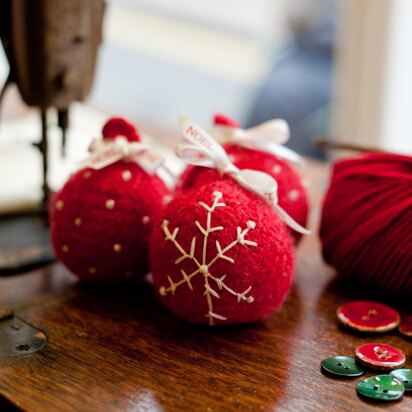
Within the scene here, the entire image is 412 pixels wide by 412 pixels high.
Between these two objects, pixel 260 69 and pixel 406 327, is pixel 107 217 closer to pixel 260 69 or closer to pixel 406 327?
pixel 406 327

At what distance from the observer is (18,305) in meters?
0.66

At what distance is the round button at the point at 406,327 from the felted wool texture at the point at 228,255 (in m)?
0.10

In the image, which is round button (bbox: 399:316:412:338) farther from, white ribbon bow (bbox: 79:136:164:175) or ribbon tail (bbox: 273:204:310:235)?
white ribbon bow (bbox: 79:136:164:175)

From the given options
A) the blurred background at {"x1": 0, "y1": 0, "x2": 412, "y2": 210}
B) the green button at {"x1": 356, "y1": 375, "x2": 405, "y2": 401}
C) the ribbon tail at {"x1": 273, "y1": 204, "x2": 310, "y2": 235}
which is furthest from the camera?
the blurred background at {"x1": 0, "y1": 0, "x2": 412, "y2": 210}

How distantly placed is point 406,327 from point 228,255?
16cm

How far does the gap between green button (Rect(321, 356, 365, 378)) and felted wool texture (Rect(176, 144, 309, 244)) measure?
0.15m

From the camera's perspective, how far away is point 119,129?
2.16 ft

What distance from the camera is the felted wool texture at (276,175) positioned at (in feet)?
2.13

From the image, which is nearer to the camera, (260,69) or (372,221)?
(372,221)

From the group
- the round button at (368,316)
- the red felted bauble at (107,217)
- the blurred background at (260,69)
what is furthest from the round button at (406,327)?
the blurred background at (260,69)

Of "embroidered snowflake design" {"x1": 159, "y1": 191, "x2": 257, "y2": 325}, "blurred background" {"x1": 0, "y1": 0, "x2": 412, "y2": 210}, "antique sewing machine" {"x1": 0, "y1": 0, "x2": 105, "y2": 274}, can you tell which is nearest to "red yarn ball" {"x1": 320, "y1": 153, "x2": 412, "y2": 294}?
"embroidered snowflake design" {"x1": 159, "y1": 191, "x2": 257, "y2": 325}

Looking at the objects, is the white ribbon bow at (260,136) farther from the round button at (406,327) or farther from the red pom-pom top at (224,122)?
the round button at (406,327)

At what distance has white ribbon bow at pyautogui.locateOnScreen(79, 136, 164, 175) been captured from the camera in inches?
25.2

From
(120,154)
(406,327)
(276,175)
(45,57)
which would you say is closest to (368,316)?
(406,327)
